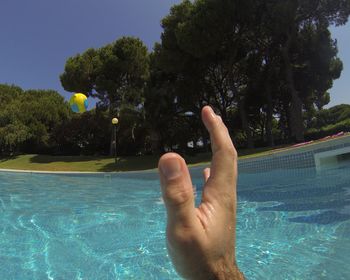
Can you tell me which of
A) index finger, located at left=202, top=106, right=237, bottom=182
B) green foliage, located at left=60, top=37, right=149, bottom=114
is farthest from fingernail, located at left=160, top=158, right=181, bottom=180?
green foliage, located at left=60, top=37, right=149, bottom=114

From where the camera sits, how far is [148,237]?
177 inches

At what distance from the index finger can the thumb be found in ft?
0.58

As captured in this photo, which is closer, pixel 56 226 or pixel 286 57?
pixel 56 226

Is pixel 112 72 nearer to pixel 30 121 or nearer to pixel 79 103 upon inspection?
pixel 30 121

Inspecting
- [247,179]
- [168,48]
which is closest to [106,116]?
[168,48]

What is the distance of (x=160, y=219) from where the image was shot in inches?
215

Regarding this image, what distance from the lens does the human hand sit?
3.00 feet

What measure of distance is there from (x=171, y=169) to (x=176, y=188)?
56 mm

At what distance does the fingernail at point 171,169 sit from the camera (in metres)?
0.90

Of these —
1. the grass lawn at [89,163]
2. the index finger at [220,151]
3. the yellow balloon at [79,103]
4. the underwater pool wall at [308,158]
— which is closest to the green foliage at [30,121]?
the grass lawn at [89,163]

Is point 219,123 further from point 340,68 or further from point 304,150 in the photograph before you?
point 340,68

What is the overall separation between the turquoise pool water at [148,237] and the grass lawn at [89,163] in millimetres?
10495

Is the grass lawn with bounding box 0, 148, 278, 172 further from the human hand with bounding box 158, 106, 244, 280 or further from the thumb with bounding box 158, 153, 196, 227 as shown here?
the thumb with bounding box 158, 153, 196, 227

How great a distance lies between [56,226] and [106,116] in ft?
69.0
